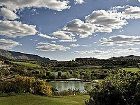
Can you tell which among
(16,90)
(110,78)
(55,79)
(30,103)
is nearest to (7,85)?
(16,90)

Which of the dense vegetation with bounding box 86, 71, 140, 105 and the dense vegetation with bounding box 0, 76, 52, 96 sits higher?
the dense vegetation with bounding box 86, 71, 140, 105

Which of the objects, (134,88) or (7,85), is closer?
(134,88)

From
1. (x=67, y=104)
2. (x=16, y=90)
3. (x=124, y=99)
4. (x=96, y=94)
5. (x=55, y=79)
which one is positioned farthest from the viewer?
(x=55, y=79)

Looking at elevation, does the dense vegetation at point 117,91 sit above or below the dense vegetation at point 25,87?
above

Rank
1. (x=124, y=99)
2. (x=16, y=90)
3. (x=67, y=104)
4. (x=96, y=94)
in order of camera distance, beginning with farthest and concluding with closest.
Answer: (x=16, y=90) < (x=67, y=104) < (x=96, y=94) < (x=124, y=99)

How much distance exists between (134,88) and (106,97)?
149cm

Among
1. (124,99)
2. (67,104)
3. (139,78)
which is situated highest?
(139,78)

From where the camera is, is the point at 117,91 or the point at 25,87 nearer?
the point at 117,91

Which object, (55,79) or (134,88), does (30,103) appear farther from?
(55,79)

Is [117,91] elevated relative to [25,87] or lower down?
elevated

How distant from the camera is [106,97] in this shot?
16.5m

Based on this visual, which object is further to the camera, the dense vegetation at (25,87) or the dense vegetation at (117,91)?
the dense vegetation at (25,87)

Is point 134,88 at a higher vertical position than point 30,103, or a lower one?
higher

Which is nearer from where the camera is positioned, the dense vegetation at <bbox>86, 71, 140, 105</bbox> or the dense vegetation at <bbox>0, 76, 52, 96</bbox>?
the dense vegetation at <bbox>86, 71, 140, 105</bbox>
